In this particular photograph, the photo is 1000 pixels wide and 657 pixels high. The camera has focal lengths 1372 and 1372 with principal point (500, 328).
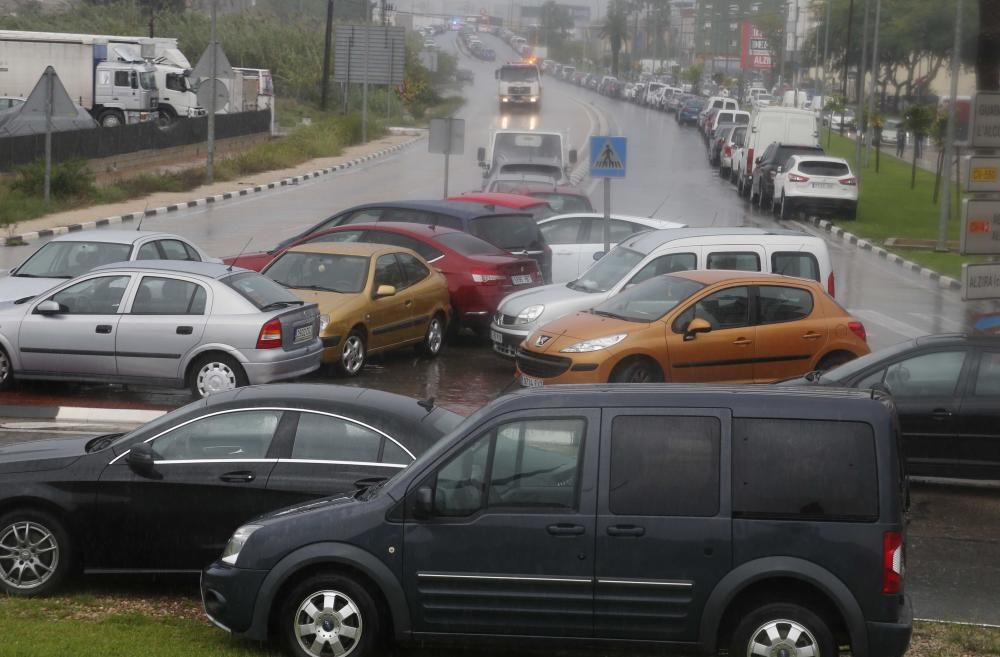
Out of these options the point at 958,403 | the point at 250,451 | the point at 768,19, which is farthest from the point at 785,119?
the point at 768,19

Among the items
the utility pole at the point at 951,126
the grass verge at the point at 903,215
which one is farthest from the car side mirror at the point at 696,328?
the utility pole at the point at 951,126

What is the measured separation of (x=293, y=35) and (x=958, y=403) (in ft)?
255

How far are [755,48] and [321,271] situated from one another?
397 feet

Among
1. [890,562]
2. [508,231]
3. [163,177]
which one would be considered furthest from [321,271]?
[163,177]

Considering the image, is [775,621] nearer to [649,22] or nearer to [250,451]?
[250,451]

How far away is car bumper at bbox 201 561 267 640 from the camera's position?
21.1 ft

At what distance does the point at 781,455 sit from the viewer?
6137 mm

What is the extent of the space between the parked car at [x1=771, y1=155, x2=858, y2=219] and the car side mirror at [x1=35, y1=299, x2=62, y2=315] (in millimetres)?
25461

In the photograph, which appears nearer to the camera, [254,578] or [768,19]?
[254,578]

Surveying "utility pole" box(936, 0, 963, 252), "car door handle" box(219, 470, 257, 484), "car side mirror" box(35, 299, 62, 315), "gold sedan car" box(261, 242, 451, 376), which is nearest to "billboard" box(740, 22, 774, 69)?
"utility pole" box(936, 0, 963, 252)

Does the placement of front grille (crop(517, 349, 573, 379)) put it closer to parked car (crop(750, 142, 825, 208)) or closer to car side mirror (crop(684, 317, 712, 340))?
car side mirror (crop(684, 317, 712, 340))

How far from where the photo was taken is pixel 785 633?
610 cm

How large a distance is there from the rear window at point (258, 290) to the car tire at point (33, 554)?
588cm

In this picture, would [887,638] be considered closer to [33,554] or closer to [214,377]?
[33,554]
